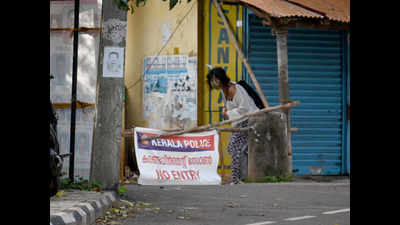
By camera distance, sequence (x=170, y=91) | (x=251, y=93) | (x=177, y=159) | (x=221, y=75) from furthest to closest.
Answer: (x=170, y=91)
(x=251, y=93)
(x=221, y=75)
(x=177, y=159)

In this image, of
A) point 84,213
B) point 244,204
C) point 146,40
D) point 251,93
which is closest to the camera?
point 84,213

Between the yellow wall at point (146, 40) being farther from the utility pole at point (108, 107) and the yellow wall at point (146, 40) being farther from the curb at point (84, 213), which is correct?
the curb at point (84, 213)

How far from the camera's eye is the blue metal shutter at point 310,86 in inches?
488

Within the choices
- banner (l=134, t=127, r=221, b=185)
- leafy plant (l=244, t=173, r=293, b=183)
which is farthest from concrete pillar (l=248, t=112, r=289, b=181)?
banner (l=134, t=127, r=221, b=185)

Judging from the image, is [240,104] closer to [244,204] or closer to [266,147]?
[266,147]

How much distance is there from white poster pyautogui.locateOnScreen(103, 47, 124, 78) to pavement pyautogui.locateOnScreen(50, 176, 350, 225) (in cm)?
140

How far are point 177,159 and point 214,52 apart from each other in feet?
10.8

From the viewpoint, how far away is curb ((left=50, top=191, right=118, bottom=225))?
5.17 metres

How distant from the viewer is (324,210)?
281 inches

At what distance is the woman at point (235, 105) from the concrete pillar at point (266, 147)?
16 cm

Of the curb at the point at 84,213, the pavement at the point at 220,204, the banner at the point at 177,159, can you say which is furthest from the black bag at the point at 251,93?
the curb at the point at 84,213

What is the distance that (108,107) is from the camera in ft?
25.3

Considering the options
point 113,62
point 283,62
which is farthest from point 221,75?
point 113,62
